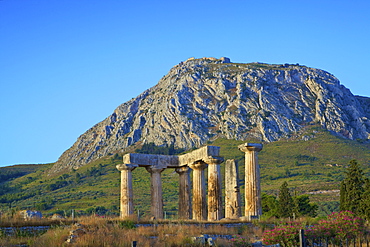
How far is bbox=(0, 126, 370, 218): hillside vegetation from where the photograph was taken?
78375 millimetres

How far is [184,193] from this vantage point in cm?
3619

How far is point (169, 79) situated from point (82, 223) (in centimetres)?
14878

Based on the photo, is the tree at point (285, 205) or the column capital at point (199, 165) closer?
the column capital at point (199, 165)

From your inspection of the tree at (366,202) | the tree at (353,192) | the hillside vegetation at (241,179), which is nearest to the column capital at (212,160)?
the tree at (366,202)

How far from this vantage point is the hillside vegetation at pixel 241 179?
78.4 meters

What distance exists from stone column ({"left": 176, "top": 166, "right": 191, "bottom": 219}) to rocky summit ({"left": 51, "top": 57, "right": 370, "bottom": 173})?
85791mm

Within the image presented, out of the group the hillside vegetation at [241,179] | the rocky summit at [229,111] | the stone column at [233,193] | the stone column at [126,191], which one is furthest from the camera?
the rocky summit at [229,111]

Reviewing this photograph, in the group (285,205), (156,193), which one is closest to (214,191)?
(156,193)

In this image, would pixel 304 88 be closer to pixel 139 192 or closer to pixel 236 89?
pixel 236 89

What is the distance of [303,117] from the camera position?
12719 cm

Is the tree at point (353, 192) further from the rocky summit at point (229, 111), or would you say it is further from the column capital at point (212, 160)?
the rocky summit at point (229, 111)

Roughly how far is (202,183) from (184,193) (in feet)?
10.7

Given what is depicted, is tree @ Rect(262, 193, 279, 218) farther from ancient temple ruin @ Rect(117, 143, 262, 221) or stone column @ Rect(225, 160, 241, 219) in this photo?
stone column @ Rect(225, 160, 241, 219)

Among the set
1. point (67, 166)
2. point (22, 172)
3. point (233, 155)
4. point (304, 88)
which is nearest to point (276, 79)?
point (304, 88)
